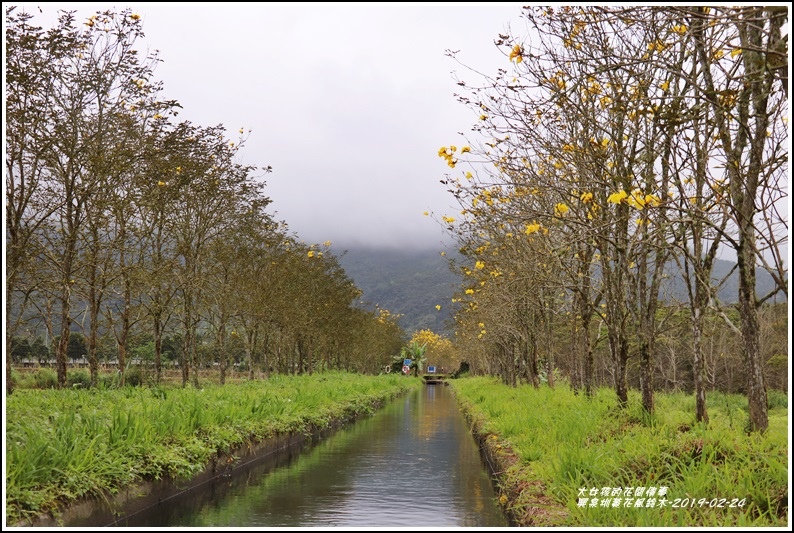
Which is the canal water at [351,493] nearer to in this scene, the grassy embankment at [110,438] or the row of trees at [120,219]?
the grassy embankment at [110,438]

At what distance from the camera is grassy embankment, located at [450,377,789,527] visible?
7.21 meters

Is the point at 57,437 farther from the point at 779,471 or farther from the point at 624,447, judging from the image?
the point at 779,471

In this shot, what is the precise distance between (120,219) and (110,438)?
12.4 metres

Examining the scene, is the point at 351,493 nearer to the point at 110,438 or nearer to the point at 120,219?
the point at 110,438

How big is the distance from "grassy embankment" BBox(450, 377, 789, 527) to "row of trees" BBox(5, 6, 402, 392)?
9.42 m

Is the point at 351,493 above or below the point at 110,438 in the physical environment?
below

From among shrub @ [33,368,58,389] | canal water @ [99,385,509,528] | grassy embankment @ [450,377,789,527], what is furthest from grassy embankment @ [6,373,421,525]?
shrub @ [33,368,58,389]

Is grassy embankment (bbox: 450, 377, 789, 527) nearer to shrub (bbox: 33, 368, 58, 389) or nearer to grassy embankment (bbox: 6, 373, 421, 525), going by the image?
grassy embankment (bbox: 6, 373, 421, 525)

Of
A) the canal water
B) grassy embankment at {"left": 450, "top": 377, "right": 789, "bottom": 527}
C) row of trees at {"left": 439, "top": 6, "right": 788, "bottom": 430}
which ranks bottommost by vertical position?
the canal water

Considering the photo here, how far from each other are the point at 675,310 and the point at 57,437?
10552 mm

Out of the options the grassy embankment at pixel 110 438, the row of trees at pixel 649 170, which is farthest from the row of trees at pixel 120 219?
the row of trees at pixel 649 170

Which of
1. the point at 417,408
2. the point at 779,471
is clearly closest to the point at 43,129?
the point at 779,471

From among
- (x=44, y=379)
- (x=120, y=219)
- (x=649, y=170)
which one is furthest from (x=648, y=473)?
(x=44, y=379)

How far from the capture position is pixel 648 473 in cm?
837
